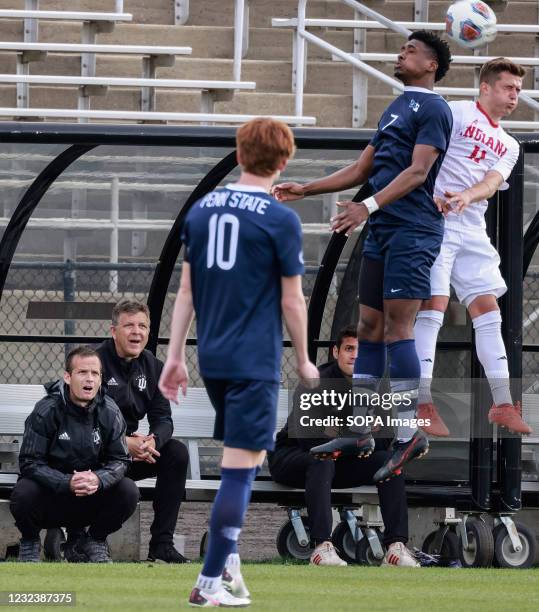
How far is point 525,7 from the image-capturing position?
15.8m

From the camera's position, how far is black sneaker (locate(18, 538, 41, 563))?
743 cm

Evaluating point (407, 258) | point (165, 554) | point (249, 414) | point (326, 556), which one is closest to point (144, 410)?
point (165, 554)

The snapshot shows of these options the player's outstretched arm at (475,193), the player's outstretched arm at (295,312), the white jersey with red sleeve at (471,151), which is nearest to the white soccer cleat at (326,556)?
the white jersey with red sleeve at (471,151)

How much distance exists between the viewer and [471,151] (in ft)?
23.5

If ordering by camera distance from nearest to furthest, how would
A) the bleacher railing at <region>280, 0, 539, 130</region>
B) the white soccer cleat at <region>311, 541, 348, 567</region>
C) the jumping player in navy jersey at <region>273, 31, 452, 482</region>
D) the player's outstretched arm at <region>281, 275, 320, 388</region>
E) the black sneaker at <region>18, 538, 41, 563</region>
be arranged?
the player's outstretched arm at <region>281, 275, 320, 388</region> < the jumping player in navy jersey at <region>273, 31, 452, 482</region> < the black sneaker at <region>18, 538, 41, 563</region> < the white soccer cleat at <region>311, 541, 348, 567</region> < the bleacher railing at <region>280, 0, 539, 130</region>

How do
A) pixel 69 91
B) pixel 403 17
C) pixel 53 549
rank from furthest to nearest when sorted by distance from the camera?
pixel 403 17 → pixel 69 91 → pixel 53 549

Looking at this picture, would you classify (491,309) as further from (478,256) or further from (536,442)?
(536,442)

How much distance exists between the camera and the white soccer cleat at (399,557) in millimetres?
7586

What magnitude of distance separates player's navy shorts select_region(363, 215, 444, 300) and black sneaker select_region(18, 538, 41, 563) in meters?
2.27

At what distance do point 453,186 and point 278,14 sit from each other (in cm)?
891

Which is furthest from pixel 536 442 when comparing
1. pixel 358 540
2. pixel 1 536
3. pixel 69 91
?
pixel 69 91

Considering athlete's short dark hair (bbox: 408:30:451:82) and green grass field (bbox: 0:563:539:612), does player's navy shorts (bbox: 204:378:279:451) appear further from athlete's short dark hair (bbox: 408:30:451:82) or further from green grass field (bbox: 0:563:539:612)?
athlete's short dark hair (bbox: 408:30:451:82)

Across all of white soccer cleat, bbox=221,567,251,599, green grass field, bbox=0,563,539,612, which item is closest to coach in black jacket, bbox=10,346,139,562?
green grass field, bbox=0,563,539,612

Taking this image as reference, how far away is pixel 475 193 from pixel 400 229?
474 mm
